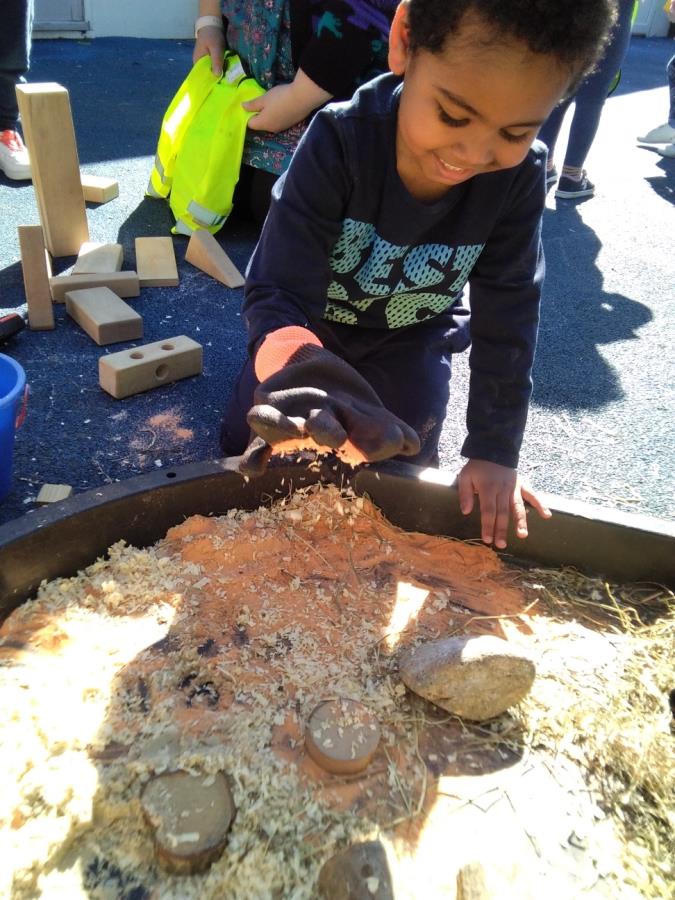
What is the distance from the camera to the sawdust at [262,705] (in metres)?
0.87

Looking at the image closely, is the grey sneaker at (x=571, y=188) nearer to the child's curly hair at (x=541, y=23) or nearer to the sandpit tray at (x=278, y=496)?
the sandpit tray at (x=278, y=496)

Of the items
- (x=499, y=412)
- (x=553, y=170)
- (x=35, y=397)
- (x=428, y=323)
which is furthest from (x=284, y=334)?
(x=553, y=170)

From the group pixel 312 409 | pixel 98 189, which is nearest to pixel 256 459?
pixel 312 409

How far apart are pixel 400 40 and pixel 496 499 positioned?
29.5 inches

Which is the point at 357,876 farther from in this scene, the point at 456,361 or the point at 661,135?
the point at 661,135

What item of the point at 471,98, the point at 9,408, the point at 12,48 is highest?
the point at 471,98

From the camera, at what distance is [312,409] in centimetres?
98

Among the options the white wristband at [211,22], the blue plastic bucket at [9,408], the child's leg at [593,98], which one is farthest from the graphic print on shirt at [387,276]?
the child's leg at [593,98]

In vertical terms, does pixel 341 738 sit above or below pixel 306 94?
below

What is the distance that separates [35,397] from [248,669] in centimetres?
98

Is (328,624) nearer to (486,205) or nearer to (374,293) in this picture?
(374,293)

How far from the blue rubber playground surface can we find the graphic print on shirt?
413 mm

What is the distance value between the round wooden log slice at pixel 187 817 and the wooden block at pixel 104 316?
4.25 ft

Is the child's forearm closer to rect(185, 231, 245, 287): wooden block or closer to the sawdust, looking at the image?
rect(185, 231, 245, 287): wooden block
